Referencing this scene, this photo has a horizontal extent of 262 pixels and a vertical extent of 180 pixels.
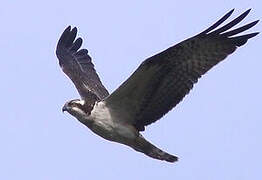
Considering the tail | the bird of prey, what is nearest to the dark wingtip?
the bird of prey

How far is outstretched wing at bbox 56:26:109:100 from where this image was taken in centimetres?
1382

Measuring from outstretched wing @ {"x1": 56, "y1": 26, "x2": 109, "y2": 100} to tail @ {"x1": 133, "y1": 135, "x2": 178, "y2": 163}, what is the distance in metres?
1.48

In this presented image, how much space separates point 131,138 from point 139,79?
0.88 metres

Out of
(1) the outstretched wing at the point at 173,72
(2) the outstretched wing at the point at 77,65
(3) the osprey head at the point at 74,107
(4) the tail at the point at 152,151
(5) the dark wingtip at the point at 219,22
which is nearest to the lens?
(5) the dark wingtip at the point at 219,22

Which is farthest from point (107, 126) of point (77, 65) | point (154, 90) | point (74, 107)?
point (77, 65)

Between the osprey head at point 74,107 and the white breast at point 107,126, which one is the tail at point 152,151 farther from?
the osprey head at point 74,107

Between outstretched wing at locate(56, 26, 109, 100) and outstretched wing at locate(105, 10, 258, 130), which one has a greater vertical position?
outstretched wing at locate(56, 26, 109, 100)

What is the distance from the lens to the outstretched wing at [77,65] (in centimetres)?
1382

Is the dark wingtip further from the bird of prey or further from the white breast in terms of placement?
the white breast

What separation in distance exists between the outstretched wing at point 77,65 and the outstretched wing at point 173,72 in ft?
4.46

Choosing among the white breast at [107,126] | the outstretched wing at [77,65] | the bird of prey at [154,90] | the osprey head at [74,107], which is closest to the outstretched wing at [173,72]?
the bird of prey at [154,90]

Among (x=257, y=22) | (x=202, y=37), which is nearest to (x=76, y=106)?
(x=202, y=37)

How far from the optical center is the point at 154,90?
39.5 feet

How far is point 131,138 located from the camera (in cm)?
1220
